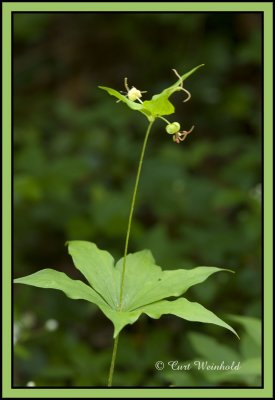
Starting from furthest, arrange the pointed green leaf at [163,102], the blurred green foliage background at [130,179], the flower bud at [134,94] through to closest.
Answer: the blurred green foliage background at [130,179] → the flower bud at [134,94] → the pointed green leaf at [163,102]

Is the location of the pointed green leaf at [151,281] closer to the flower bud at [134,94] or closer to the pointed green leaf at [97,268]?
the pointed green leaf at [97,268]

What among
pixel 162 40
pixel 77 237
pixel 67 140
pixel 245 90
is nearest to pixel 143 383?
pixel 77 237

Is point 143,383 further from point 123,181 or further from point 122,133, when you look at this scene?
point 122,133

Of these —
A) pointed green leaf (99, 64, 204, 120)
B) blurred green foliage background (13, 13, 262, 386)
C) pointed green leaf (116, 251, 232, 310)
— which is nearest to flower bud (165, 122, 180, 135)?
pointed green leaf (99, 64, 204, 120)

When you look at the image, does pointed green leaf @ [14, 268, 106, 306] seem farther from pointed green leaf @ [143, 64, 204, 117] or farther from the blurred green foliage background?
the blurred green foliage background

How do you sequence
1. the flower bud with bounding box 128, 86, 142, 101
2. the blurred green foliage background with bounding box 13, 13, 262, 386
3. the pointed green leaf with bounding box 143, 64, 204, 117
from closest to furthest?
the pointed green leaf with bounding box 143, 64, 204, 117 < the flower bud with bounding box 128, 86, 142, 101 < the blurred green foliage background with bounding box 13, 13, 262, 386

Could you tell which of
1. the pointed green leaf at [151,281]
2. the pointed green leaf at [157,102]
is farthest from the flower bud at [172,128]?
the pointed green leaf at [151,281]

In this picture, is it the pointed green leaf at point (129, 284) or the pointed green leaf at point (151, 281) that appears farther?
the pointed green leaf at point (151, 281)
